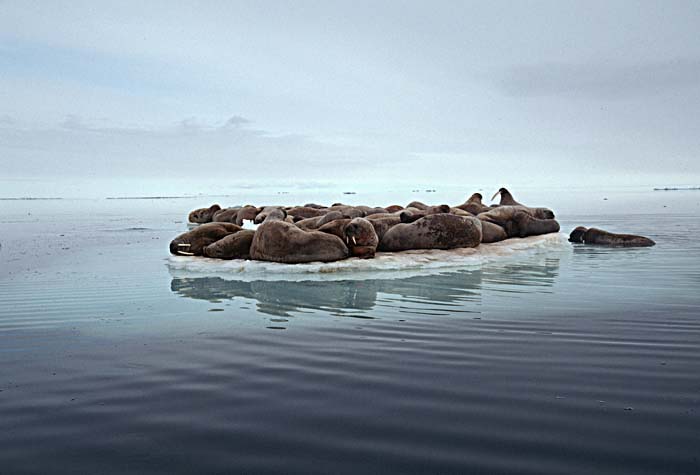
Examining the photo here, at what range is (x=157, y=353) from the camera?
569cm

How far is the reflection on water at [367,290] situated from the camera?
8.06 metres

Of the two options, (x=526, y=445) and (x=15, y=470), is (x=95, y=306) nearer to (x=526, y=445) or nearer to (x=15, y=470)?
(x=15, y=470)

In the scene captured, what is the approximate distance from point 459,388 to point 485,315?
2.90m

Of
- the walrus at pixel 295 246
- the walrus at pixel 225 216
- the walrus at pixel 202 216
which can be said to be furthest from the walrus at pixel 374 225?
the walrus at pixel 202 216

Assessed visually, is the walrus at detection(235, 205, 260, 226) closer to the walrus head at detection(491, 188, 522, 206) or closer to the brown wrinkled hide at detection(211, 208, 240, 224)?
the brown wrinkled hide at detection(211, 208, 240, 224)

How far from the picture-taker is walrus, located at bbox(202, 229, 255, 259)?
13398 millimetres

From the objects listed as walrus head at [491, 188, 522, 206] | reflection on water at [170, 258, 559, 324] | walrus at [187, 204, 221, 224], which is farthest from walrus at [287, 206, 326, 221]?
reflection on water at [170, 258, 559, 324]

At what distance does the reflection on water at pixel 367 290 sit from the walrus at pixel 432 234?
246 centimetres

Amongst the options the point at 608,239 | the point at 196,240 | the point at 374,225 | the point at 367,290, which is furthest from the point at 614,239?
the point at 196,240

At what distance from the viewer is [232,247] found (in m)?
13.4

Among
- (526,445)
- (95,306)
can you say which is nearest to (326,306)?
(95,306)

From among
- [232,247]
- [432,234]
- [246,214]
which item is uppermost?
[246,214]

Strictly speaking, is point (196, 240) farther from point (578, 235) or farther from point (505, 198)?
point (505, 198)

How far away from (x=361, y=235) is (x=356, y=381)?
8262 millimetres
